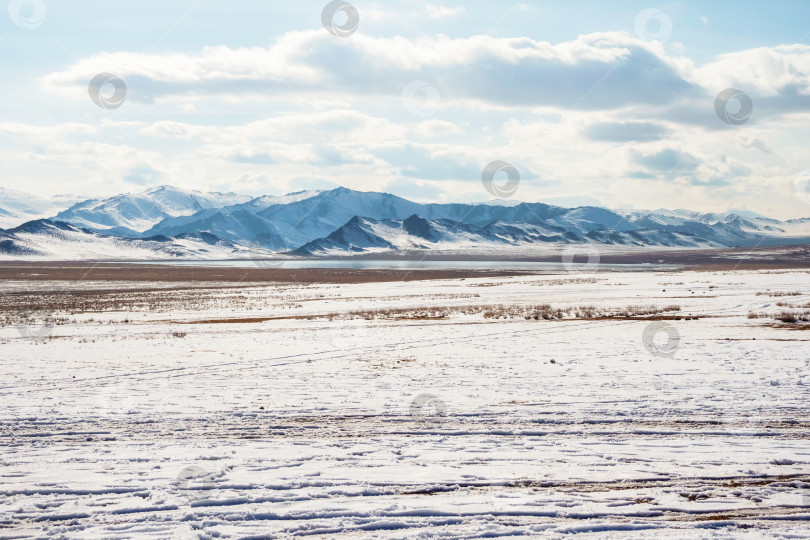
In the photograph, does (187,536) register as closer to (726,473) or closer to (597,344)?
(726,473)

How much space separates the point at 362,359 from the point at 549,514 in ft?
40.5

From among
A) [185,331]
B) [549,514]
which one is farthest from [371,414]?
[185,331]

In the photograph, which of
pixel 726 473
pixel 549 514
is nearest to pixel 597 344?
pixel 726 473

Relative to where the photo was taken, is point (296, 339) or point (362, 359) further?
point (296, 339)

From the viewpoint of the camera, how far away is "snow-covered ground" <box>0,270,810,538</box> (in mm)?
7762

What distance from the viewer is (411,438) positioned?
10812 millimetres

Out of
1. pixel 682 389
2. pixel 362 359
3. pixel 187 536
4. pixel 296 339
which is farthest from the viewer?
pixel 296 339

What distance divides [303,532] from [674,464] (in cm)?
555

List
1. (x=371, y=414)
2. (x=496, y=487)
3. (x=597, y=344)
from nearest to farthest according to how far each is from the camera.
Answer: (x=496, y=487) → (x=371, y=414) → (x=597, y=344)

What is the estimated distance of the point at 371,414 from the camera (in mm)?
12500

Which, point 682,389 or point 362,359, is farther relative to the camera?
point 362,359

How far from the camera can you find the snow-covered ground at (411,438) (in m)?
7.76

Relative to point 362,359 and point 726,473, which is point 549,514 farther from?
point 362,359

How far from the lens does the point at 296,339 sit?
24.9m
